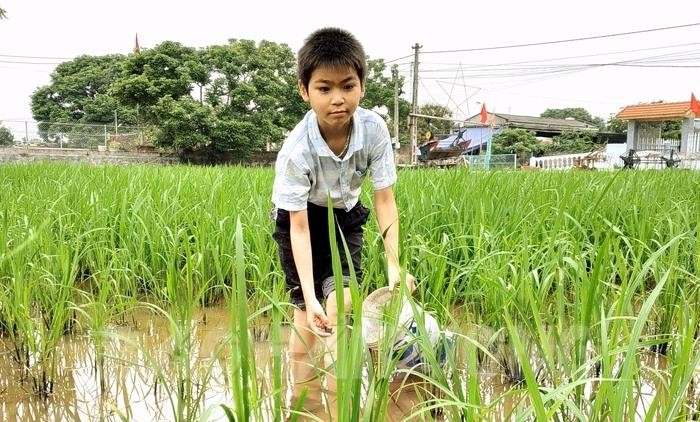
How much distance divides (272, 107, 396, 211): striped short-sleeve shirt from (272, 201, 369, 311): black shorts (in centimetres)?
4

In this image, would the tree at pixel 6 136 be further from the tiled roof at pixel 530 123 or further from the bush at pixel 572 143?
the bush at pixel 572 143

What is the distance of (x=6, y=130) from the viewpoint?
1648 cm

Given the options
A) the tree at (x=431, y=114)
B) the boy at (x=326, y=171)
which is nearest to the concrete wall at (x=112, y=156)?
the tree at (x=431, y=114)

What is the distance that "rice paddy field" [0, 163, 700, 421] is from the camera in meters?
0.85

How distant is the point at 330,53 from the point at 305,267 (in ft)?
1.71

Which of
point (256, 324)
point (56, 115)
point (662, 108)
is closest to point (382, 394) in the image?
point (256, 324)

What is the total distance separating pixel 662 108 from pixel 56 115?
30.0 meters

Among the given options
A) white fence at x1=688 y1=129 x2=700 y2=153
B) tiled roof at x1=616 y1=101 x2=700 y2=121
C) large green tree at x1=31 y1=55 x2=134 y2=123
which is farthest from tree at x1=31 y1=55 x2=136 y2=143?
white fence at x1=688 y1=129 x2=700 y2=153

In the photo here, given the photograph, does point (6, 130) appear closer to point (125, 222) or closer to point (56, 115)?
point (56, 115)

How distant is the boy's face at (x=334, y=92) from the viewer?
122 centimetres

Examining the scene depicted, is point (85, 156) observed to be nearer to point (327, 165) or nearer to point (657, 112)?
point (327, 165)

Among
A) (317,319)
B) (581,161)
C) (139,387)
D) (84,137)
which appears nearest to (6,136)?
(84,137)

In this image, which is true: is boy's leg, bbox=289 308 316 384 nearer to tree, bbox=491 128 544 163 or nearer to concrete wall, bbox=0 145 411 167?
concrete wall, bbox=0 145 411 167

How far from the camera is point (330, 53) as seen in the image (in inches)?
48.2
